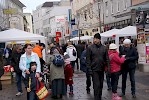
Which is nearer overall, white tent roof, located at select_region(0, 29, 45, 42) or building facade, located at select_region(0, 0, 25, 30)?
white tent roof, located at select_region(0, 29, 45, 42)

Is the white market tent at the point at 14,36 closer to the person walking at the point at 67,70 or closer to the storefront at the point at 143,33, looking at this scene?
the storefront at the point at 143,33

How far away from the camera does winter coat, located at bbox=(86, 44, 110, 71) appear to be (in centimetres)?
899

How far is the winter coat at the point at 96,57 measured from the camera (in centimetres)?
899

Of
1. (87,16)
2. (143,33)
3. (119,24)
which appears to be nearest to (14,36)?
(143,33)

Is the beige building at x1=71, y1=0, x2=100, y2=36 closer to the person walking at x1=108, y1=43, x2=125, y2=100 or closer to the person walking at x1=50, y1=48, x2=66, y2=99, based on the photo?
the person walking at x1=50, y1=48, x2=66, y2=99

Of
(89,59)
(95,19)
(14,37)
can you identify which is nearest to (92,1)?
(95,19)

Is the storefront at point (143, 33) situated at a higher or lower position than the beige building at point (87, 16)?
lower

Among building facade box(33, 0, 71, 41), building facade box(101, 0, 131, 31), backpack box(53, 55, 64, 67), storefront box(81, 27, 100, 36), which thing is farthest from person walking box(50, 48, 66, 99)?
building facade box(33, 0, 71, 41)

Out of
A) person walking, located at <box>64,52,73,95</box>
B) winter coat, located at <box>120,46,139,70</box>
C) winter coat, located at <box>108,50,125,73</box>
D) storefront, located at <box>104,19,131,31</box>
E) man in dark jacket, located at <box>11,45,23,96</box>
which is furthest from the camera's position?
storefront, located at <box>104,19,131,31</box>

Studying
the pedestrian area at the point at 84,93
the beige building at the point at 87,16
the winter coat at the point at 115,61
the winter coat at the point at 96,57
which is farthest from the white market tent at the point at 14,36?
the beige building at the point at 87,16

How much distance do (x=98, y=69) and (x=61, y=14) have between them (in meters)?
89.7

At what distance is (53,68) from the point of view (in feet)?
35.7

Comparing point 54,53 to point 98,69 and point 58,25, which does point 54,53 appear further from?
point 58,25

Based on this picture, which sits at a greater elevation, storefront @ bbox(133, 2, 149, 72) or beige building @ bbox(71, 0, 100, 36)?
beige building @ bbox(71, 0, 100, 36)
